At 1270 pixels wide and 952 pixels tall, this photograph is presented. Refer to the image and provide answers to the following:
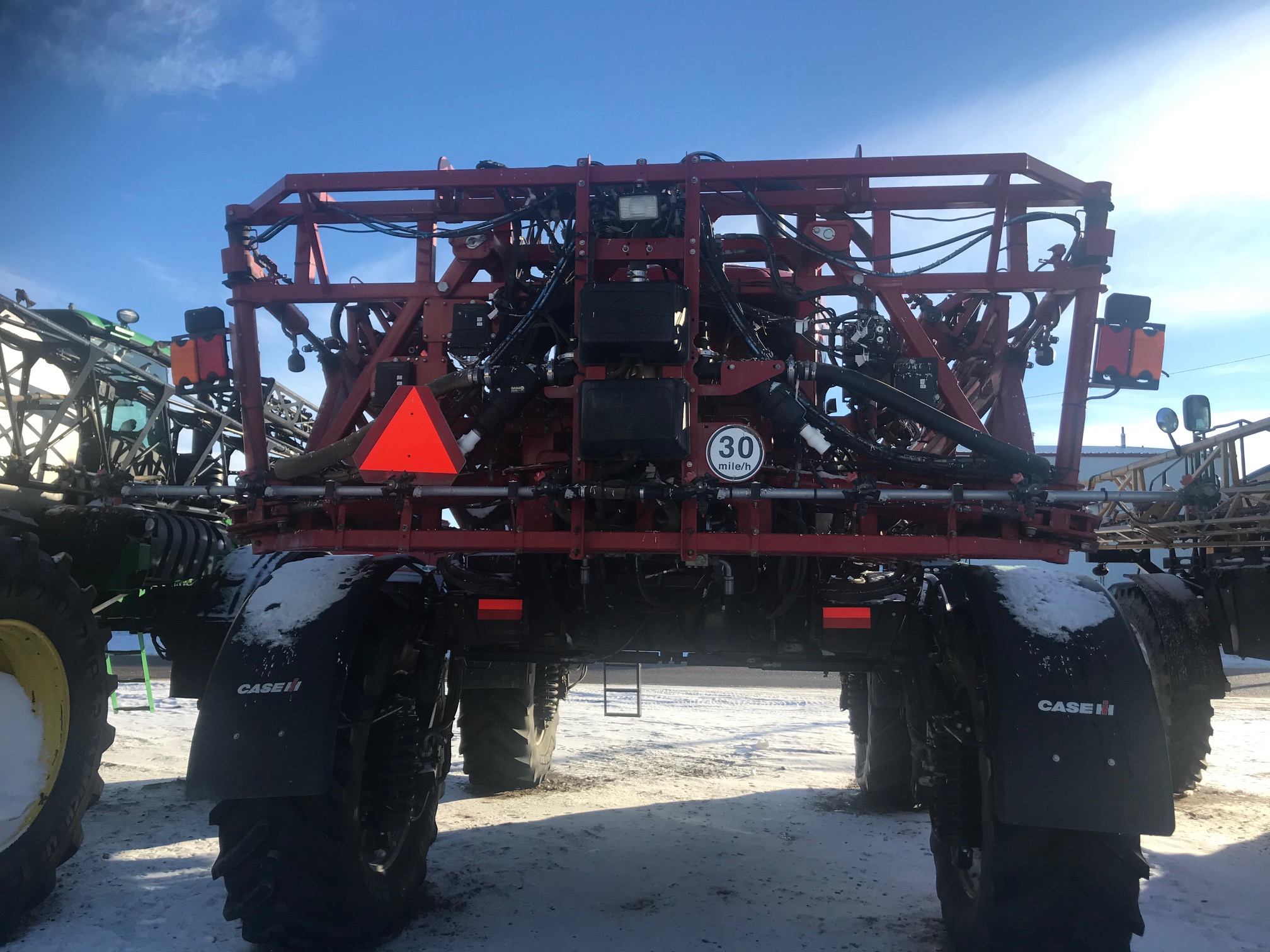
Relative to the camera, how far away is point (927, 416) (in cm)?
351

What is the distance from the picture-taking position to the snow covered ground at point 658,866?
372 cm

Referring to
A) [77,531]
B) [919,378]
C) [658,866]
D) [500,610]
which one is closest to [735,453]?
[919,378]

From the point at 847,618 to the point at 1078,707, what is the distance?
3.11ft

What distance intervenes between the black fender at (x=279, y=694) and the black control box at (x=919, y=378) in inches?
94.0

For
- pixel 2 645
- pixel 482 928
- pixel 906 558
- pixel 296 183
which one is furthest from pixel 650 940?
pixel 296 183

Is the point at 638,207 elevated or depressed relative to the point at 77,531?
elevated

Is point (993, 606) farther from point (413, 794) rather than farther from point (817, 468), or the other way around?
point (413, 794)

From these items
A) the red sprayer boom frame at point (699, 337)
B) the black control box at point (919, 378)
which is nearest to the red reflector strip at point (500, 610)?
the red sprayer boom frame at point (699, 337)

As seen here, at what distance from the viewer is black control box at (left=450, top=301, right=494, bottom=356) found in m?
3.82

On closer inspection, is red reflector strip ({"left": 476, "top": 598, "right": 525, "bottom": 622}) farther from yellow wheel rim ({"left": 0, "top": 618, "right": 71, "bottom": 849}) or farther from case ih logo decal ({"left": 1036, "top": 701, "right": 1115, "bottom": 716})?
case ih logo decal ({"left": 1036, "top": 701, "right": 1115, "bottom": 716})

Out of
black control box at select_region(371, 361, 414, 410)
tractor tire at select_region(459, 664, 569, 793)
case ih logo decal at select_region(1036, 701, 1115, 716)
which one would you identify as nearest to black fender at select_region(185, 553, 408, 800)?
black control box at select_region(371, 361, 414, 410)

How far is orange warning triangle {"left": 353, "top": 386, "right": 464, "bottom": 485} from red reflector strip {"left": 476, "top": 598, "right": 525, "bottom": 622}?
0.67m

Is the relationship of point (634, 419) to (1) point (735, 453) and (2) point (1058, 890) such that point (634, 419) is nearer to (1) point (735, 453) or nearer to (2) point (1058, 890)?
(1) point (735, 453)

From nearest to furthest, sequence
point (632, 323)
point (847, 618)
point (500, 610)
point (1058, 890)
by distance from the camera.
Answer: point (1058, 890) < point (632, 323) < point (847, 618) < point (500, 610)
